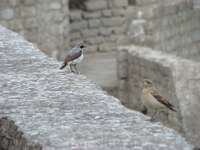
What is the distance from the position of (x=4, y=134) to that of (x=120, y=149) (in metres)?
0.93

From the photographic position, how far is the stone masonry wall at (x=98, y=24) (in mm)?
14641

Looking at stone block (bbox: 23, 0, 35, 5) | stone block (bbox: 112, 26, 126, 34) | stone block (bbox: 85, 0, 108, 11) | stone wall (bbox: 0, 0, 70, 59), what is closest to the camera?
stone wall (bbox: 0, 0, 70, 59)

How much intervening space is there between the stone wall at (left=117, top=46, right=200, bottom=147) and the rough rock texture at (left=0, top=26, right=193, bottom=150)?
4.13 meters

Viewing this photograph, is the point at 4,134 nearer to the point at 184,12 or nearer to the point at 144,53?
the point at 144,53

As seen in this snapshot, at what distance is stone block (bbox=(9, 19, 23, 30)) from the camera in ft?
35.7

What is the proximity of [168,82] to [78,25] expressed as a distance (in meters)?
6.06

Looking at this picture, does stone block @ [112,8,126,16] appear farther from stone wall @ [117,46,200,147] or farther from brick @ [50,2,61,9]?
stone wall @ [117,46,200,147]

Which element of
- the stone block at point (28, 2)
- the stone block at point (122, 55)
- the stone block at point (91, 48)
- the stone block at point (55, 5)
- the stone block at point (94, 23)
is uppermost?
the stone block at point (28, 2)

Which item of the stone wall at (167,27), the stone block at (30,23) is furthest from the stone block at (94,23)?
the stone block at (30,23)

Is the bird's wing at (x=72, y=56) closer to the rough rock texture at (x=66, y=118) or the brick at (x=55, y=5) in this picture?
the rough rock texture at (x=66, y=118)

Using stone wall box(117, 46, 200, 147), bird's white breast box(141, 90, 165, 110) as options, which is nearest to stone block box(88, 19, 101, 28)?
stone wall box(117, 46, 200, 147)

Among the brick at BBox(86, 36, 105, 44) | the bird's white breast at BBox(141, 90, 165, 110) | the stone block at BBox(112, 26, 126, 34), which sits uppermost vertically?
the bird's white breast at BBox(141, 90, 165, 110)

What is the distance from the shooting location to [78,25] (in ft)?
48.1

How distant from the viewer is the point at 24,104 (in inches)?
137
